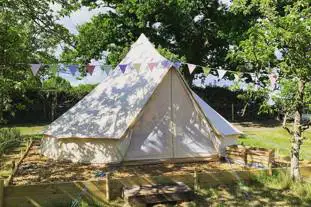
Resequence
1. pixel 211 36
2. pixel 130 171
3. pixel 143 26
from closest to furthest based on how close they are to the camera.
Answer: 1. pixel 130 171
2. pixel 143 26
3. pixel 211 36

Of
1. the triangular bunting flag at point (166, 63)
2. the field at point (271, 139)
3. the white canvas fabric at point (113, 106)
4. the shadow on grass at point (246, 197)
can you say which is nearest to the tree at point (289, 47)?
the shadow on grass at point (246, 197)

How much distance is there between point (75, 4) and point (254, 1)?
15.8ft

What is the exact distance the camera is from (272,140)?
18484 millimetres

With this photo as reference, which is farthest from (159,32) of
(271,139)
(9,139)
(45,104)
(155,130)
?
(155,130)

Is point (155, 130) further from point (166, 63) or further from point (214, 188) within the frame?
point (214, 188)

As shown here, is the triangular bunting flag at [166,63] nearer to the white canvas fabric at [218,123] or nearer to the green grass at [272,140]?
the white canvas fabric at [218,123]

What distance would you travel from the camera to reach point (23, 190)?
7.58 m

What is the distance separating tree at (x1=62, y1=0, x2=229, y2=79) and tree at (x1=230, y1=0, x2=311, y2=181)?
16015 millimetres

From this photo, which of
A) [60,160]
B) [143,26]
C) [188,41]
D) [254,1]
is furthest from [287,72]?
[188,41]

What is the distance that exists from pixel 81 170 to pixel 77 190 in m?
3.04

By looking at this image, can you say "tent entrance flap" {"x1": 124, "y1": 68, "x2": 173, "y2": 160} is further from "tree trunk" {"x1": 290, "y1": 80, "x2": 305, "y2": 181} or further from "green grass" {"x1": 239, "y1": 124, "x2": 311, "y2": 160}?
"green grass" {"x1": 239, "y1": 124, "x2": 311, "y2": 160}

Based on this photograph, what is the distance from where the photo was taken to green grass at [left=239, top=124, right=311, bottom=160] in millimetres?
15080

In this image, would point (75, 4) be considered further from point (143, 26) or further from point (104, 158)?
point (143, 26)

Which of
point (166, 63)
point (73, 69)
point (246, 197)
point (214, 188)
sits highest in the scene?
point (166, 63)
